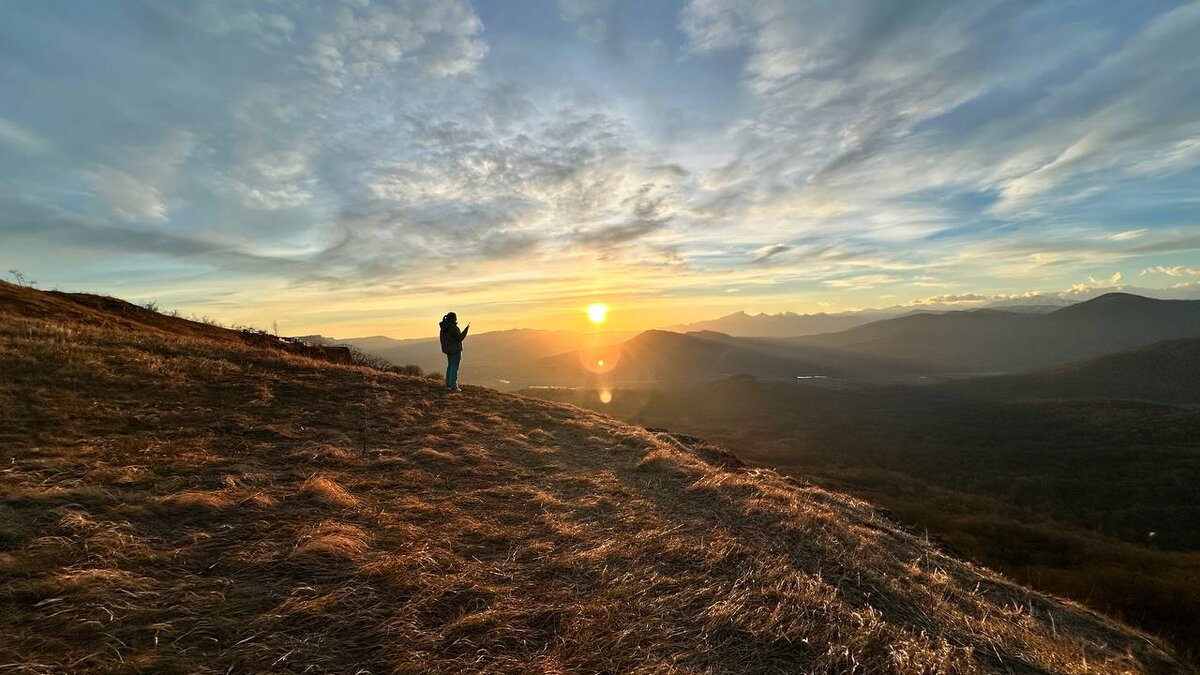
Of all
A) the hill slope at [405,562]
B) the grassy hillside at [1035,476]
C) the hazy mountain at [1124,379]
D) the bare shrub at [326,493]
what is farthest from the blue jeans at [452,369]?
the hazy mountain at [1124,379]

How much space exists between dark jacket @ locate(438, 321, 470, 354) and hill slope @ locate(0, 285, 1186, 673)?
5.82 m

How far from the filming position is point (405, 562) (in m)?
5.55

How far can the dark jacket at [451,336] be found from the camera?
17.7 m

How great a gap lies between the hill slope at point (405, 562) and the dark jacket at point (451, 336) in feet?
19.1

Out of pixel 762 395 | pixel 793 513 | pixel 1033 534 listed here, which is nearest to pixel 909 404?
pixel 762 395

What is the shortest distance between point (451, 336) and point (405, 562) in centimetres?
1289

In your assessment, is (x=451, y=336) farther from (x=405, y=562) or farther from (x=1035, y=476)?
(x=1035, y=476)

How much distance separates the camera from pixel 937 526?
25.8 metres

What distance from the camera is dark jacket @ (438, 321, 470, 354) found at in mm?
17688

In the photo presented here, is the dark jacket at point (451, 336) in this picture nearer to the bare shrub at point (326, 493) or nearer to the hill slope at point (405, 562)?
the hill slope at point (405, 562)

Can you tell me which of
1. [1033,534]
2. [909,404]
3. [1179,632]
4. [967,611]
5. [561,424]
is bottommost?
[909,404]

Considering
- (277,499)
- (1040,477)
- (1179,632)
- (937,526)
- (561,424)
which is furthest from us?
(1040,477)

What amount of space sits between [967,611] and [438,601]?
23.7ft

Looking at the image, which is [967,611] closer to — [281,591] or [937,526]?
[281,591]
